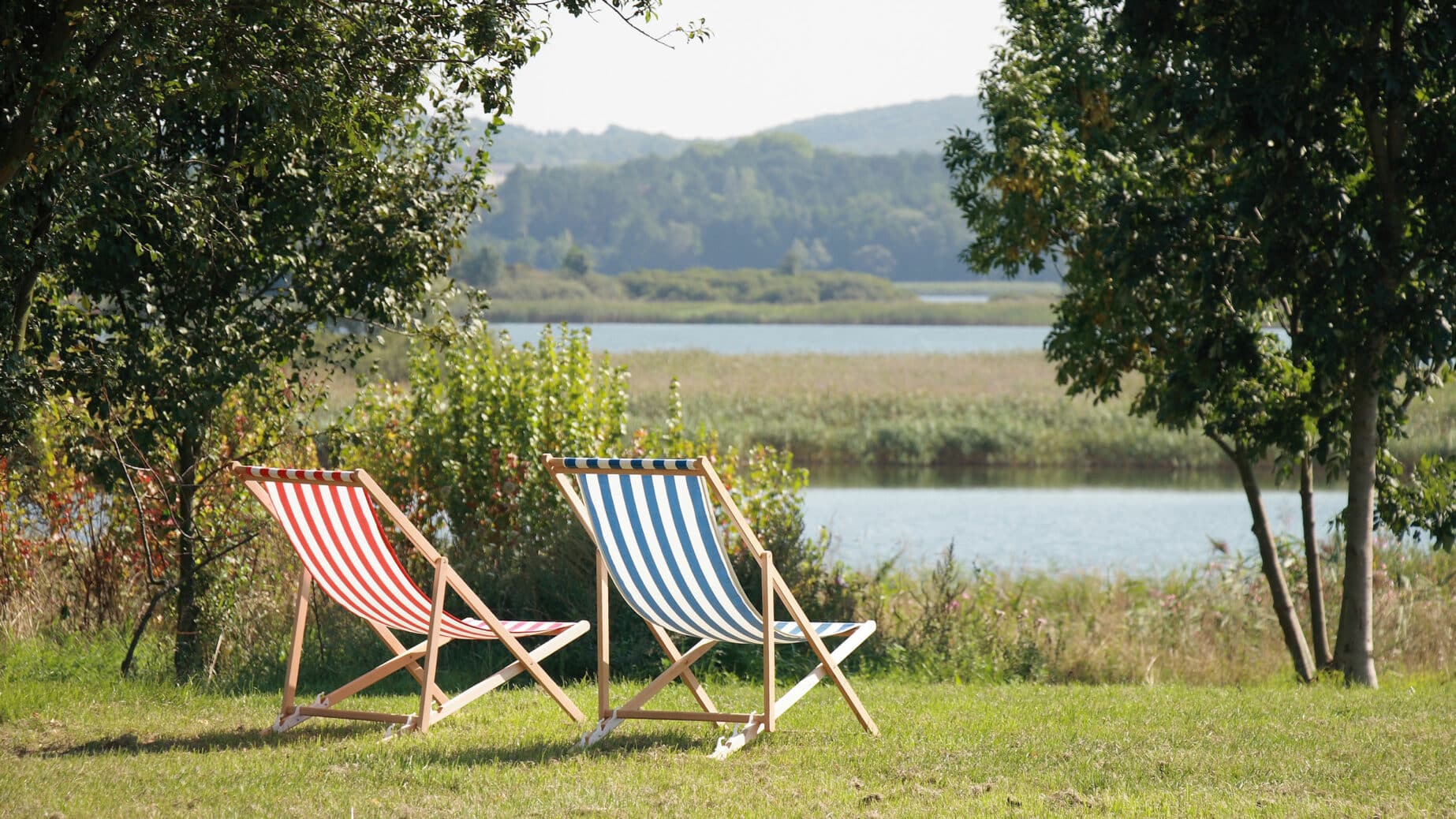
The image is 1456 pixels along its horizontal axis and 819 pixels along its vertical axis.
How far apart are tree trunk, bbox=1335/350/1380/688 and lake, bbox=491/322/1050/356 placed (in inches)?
1515

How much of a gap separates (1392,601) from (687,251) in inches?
4297

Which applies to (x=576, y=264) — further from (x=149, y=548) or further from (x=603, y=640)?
(x=603, y=640)

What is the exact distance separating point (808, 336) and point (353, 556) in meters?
68.3

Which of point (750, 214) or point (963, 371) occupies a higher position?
point (750, 214)

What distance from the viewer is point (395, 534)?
7555mm

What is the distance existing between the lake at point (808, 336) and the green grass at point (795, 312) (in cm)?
45

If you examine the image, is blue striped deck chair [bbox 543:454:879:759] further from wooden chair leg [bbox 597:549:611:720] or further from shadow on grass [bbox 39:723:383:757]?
shadow on grass [bbox 39:723:383:757]

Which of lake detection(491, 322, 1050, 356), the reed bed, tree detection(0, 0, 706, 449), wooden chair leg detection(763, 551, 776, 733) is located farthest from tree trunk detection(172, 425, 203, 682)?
lake detection(491, 322, 1050, 356)

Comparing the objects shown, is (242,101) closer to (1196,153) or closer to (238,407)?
(238,407)

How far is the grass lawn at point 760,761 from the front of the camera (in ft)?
11.5

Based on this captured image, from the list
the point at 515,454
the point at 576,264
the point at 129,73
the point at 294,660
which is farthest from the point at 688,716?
the point at 576,264

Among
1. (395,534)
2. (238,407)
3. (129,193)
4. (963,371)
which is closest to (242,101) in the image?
(129,193)

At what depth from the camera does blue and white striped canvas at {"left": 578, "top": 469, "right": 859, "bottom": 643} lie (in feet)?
13.7

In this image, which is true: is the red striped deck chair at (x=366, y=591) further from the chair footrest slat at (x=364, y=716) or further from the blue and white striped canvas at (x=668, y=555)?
→ the blue and white striped canvas at (x=668, y=555)
